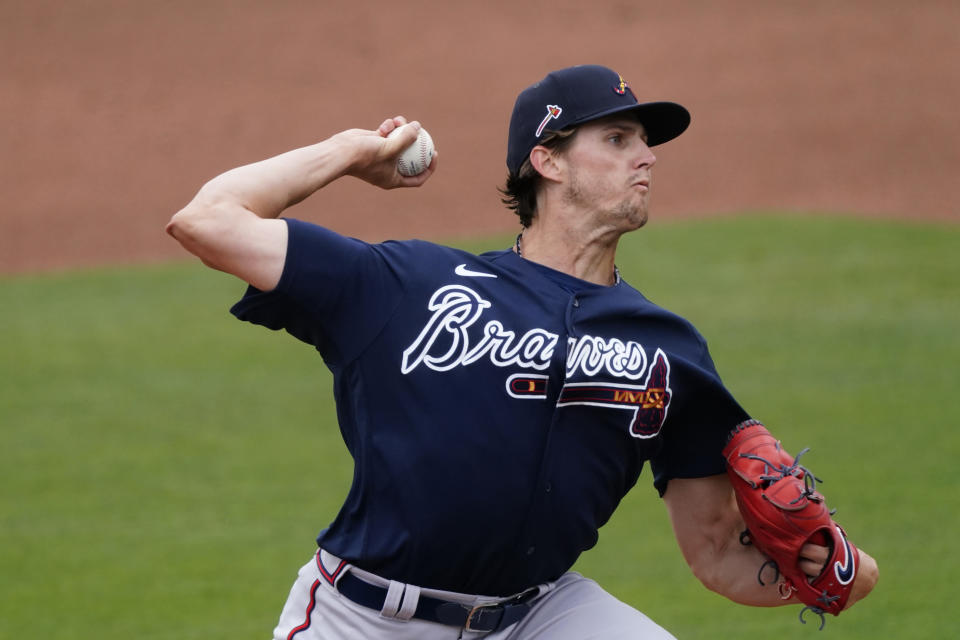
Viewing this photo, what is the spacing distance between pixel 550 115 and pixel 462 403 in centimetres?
99

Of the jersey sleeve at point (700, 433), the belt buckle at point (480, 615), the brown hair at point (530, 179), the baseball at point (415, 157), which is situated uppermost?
the baseball at point (415, 157)

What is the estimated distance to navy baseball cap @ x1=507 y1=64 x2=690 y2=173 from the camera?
12.3ft

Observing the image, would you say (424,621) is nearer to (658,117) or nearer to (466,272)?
(466,272)

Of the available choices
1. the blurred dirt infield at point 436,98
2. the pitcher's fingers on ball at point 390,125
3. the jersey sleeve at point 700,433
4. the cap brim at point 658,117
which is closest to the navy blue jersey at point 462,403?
the jersey sleeve at point 700,433

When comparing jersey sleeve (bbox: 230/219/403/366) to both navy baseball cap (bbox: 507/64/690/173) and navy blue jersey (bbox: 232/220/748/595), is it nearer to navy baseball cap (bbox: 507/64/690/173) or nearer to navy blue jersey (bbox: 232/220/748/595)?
navy blue jersey (bbox: 232/220/748/595)

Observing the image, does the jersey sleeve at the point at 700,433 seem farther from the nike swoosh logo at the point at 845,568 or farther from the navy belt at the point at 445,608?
the navy belt at the point at 445,608

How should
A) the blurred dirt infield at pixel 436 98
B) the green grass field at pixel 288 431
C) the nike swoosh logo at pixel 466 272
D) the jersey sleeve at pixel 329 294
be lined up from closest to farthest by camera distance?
1. the jersey sleeve at pixel 329 294
2. the nike swoosh logo at pixel 466 272
3. the green grass field at pixel 288 431
4. the blurred dirt infield at pixel 436 98

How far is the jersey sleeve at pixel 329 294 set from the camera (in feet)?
10.7

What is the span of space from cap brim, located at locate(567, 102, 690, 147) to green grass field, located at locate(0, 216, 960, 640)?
10.9 ft

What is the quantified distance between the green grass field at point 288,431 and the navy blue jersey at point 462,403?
3312mm

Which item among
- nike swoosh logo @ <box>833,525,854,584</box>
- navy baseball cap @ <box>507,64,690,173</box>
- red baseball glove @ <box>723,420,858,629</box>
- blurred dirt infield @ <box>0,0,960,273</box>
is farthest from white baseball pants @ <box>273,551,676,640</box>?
blurred dirt infield @ <box>0,0,960,273</box>

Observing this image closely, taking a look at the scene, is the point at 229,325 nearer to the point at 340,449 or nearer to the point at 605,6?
the point at 340,449

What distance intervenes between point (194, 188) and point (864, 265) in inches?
368

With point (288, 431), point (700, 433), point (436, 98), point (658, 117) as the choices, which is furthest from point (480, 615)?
point (436, 98)
